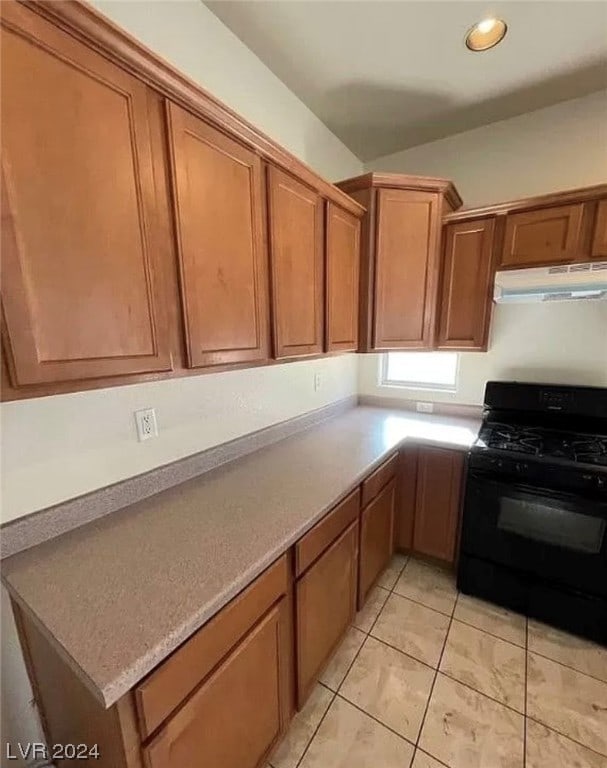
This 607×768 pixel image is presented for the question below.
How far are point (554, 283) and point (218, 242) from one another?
1664 mm

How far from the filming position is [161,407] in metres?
1.34

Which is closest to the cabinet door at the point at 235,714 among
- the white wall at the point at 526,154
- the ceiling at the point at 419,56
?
the ceiling at the point at 419,56

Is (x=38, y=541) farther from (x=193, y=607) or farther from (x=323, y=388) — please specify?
(x=323, y=388)

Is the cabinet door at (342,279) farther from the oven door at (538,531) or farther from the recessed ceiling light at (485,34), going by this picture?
the oven door at (538,531)

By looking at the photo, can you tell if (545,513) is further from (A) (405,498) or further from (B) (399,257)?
(B) (399,257)

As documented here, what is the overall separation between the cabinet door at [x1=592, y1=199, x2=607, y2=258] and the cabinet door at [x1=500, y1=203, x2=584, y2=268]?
0.06 metres

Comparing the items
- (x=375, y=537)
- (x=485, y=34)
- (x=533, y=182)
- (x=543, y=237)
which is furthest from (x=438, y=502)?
(x=485, y=34)

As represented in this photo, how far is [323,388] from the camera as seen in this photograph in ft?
7.68

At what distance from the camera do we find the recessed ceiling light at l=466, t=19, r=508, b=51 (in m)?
1.40

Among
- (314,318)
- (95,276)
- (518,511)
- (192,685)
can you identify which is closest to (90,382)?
(95,276)

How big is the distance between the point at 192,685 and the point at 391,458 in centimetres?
139

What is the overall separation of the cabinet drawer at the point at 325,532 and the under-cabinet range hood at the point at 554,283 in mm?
1368

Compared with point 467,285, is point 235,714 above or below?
below

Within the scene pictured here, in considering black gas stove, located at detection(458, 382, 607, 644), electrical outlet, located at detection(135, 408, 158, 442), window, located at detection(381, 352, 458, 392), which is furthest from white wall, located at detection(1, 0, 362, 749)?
black gas stove, located at detection(458, 382, 607, 644)
